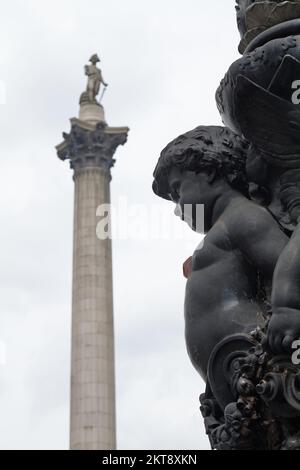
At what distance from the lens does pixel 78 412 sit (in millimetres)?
→ 31453

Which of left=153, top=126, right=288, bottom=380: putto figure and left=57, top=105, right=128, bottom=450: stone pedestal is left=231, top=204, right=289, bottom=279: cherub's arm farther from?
left=57, top=105, right=128, bottom=450: stone pedestal

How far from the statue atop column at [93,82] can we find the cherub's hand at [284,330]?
36.1 metres

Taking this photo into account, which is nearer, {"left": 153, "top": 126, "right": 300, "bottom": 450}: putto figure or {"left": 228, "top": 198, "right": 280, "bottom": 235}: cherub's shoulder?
{"left": 153, "top": 126, "right": 300, "bottom": 450}: putto figure

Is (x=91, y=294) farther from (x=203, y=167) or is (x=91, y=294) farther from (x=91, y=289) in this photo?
(x=203, y=167)

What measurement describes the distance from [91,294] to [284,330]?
30455mm

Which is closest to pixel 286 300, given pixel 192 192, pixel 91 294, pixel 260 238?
pixel 260 238

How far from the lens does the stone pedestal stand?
103 feet

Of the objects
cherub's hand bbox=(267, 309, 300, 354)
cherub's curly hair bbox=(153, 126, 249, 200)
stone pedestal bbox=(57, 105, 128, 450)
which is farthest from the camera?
stone pedestal bbox=(57, 105, 128, 450)

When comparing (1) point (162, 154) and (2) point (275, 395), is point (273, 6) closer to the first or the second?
(1) point (162, 154)

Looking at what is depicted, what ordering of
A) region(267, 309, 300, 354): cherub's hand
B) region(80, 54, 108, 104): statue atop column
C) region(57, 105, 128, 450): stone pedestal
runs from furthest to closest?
region(80, 54, 108, 104): statue atop column < region(57, 105, 128, 450): stone pedestal < region(267, 309, 300, 354): cherub's hand

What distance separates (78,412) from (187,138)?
2808 cm

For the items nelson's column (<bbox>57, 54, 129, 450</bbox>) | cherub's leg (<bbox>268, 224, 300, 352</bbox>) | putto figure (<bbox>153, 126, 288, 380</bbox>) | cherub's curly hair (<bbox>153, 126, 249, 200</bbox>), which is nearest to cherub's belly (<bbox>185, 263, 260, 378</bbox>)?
putto figure (<bbox>153, 126, 288, 380</bbox>)

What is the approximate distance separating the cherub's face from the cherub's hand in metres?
0.80

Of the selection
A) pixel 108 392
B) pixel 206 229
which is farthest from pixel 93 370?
pixel 206 229
